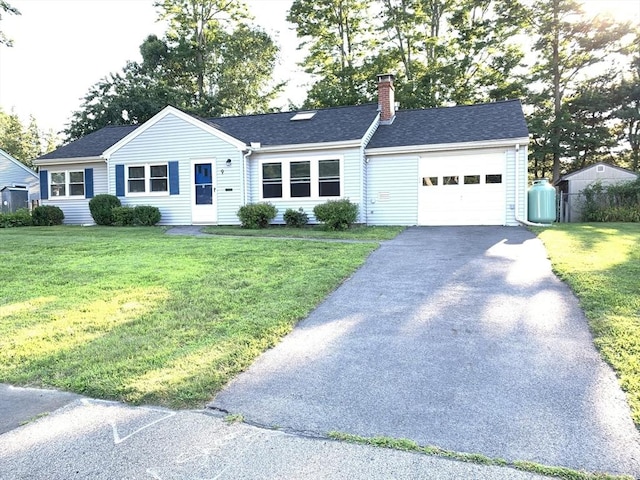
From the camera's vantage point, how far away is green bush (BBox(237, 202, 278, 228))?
14430mm

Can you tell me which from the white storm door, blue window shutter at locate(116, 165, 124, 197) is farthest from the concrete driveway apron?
blue window shutter at locate(116, 165, 124, 197)

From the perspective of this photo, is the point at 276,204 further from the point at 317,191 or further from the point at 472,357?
the point at 472,357

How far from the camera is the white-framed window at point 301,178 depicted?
15.2 meters

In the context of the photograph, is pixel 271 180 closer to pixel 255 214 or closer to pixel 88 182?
pixel 255 214

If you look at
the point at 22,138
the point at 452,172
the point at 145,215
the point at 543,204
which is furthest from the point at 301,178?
the point at 22,138

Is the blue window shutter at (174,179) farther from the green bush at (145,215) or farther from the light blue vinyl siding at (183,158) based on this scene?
the green bush at (145,215)

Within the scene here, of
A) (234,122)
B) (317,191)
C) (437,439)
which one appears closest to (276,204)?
(317,191)

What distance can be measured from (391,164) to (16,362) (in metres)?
12.9

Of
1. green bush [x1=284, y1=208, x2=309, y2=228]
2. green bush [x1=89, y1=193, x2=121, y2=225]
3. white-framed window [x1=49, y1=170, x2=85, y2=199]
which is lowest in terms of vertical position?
green bush [x1=284, y1=208, x2=309, y2=228]

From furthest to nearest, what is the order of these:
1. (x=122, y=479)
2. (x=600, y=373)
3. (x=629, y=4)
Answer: (x=629, y=4) < (x=600, y=373) < (x=122, y=479)

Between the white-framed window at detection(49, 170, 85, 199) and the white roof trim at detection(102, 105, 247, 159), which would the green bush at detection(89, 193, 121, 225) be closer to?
the white roof trim at detection(102, 105, 247, 159)

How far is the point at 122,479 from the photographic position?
7.68 ft

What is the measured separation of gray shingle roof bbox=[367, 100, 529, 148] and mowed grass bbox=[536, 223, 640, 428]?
4.81 m

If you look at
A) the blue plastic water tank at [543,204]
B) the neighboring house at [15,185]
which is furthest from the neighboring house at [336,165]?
the neighboring house at [15,185]
